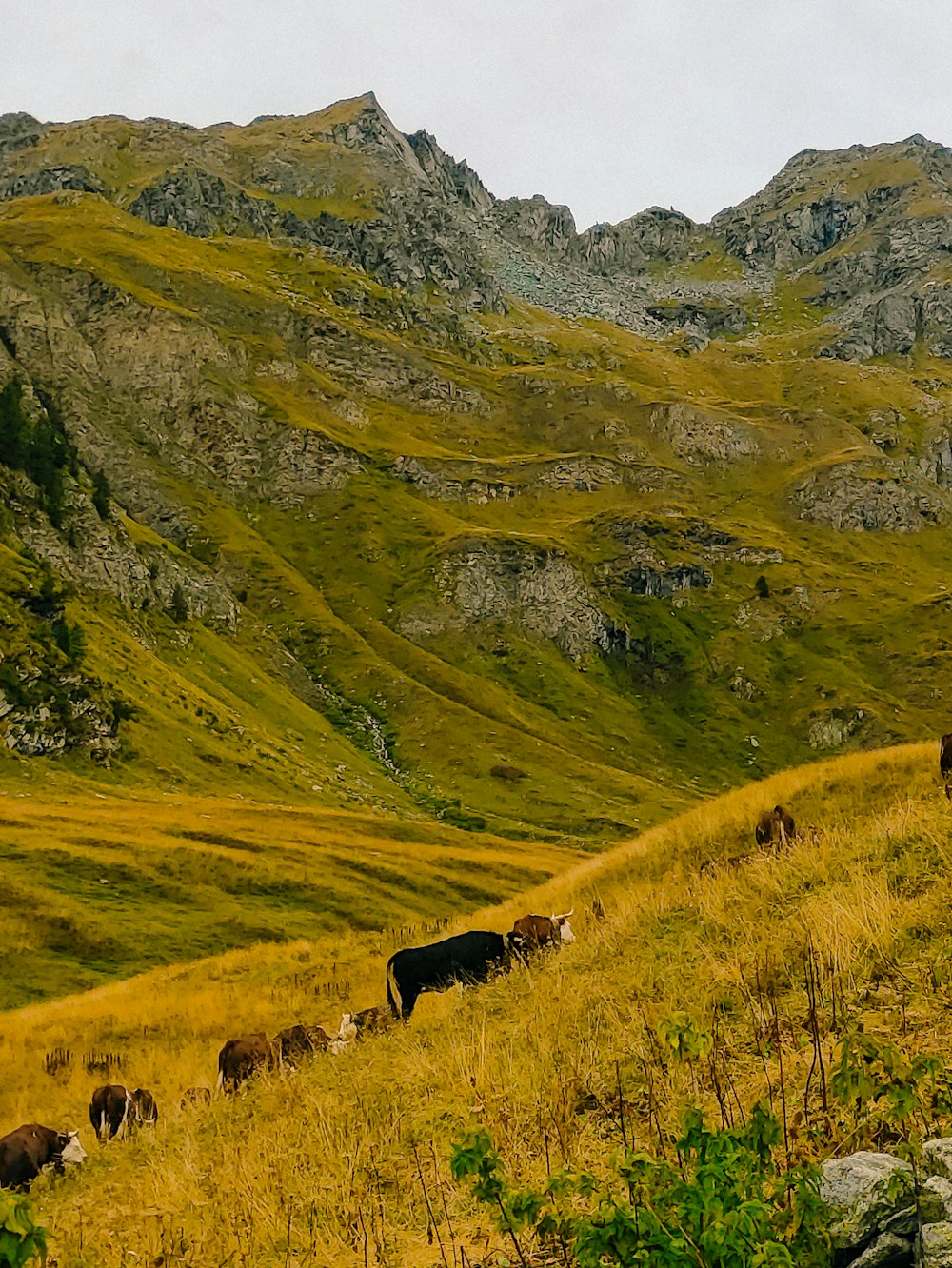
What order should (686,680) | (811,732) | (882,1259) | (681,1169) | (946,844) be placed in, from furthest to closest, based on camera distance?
(686,680)
(811,732)
(946,844)
(681,1169)
(882,1259)

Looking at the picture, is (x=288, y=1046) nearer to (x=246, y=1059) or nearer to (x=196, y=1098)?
(x=246, y=1059)

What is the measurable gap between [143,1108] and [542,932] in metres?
7.81

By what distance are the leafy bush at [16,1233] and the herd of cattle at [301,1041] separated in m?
9.55

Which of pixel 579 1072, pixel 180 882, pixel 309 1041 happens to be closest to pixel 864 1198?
pixel 579 1072

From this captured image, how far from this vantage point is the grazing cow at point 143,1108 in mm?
15383

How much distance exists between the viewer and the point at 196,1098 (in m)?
15.8

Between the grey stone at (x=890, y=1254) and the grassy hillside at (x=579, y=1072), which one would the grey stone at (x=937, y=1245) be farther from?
the grassy hillside at (x=579, y=1072)

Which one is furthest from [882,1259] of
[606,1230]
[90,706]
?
[90,706]

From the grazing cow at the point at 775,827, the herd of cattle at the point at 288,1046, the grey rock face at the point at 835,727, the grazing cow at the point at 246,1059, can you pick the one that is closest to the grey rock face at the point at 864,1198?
the herd of cattle at the point at 288,1046

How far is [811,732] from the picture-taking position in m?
176

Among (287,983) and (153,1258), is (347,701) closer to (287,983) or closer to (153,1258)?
(287,983)

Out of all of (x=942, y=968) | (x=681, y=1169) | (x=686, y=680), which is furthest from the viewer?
(x=686, y=680)

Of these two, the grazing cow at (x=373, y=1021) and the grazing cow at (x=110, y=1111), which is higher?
the grazing cow at (x=373, y=1021)

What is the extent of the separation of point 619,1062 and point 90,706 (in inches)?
3398
